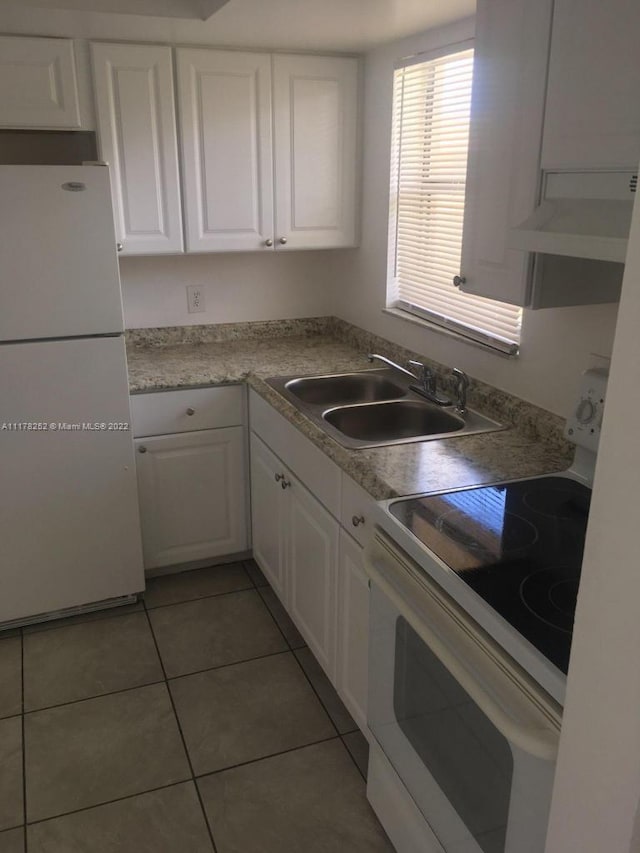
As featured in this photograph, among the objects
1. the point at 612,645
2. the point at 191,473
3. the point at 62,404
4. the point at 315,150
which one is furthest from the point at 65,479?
the point at 612,645

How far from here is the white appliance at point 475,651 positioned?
114 centimetres

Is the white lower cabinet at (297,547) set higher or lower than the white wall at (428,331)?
lower

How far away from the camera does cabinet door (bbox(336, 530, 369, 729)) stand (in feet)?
6.31

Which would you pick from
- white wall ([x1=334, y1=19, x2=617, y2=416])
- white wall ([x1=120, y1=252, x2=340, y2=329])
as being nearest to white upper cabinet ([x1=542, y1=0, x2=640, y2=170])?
white wall ([x1=334, y1=19, x2=617, y2=416])

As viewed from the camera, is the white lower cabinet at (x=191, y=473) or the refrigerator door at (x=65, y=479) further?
the white lower cabinet at (x=191, y=473)

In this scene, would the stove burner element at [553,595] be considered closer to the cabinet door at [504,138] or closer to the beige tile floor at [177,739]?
the cabinet door at [504,138]

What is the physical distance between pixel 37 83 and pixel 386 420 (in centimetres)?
162

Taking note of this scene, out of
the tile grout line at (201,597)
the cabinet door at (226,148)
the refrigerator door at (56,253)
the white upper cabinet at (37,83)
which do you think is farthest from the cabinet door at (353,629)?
the white upper cabinet at (37,83)

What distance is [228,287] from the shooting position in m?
3.21

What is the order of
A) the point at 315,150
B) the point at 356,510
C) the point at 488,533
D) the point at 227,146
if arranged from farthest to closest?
the point at 315,150
the point at 227,146
the point at 356,510
the point at 488,533

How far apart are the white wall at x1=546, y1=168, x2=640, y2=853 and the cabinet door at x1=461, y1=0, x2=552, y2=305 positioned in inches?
35.0

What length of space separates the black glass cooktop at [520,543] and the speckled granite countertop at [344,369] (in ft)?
0.30

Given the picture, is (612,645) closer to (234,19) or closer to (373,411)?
(373,411)

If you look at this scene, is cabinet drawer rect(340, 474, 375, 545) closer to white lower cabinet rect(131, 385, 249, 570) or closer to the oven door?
the oven door
